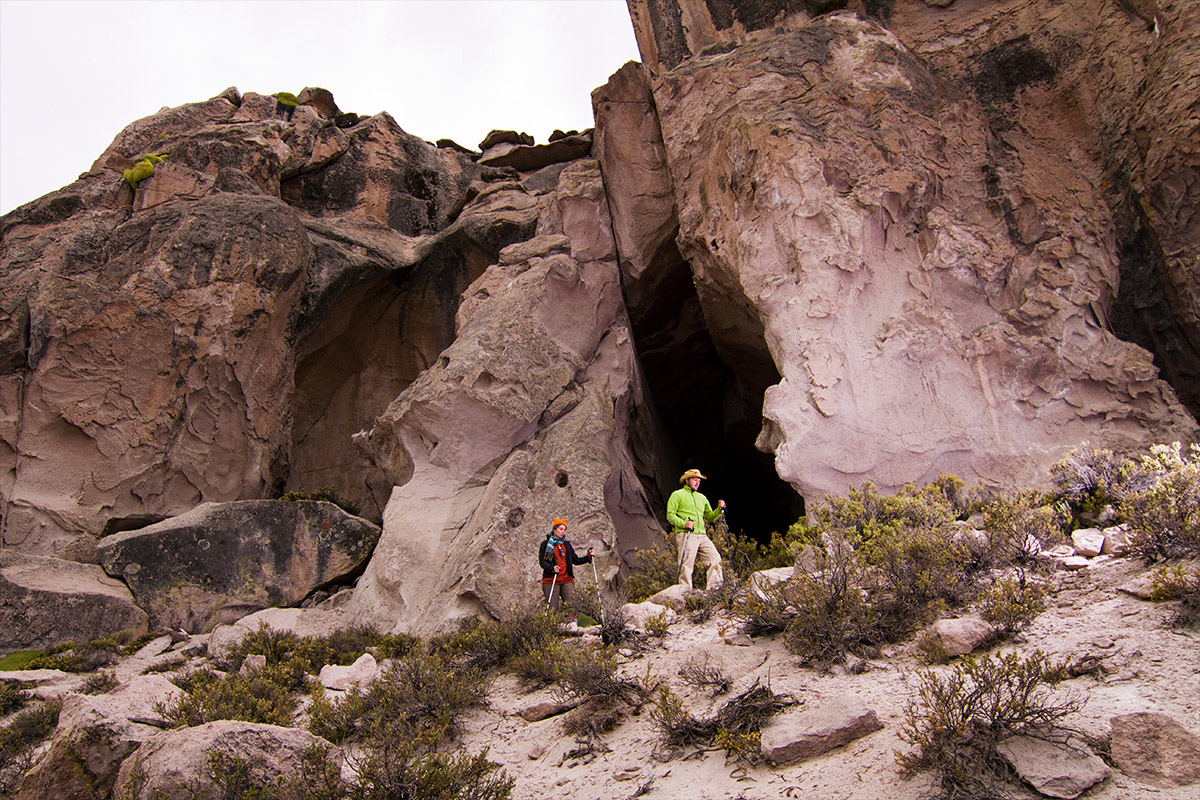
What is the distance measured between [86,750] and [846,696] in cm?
434

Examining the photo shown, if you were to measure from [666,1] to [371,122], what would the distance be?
740cm

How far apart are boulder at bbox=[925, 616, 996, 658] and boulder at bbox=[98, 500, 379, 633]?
31.1ft

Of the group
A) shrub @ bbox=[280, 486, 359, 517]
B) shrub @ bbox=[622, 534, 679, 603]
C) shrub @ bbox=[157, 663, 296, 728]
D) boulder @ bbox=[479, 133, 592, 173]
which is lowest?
shrub @ bbox=[622, 534, 679, 603]

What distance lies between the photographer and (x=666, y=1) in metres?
16.1

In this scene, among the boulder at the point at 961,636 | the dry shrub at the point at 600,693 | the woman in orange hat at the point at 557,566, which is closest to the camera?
the boulder at the point at 961,636

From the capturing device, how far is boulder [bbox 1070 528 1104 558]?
5773mm

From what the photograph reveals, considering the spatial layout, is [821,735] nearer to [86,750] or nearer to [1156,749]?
[1156,749]

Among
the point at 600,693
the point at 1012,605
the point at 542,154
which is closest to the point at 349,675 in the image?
the point at 600,693

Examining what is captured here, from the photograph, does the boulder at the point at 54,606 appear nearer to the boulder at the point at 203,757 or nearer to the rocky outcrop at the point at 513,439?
the rocky outcrop at the point at 513,439

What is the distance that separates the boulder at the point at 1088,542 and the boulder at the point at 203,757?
5.37 m

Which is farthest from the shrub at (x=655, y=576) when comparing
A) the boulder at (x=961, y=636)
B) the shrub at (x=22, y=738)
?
the shrub at (x=22, y=738)

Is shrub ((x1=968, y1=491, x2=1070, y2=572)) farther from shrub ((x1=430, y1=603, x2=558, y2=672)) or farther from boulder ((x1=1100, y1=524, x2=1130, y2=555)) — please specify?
shrub ((x1=430, y1=603, x2=558, y2=672))

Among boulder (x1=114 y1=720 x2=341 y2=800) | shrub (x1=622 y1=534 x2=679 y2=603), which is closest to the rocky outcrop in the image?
shrub (x1=622 y1=534 x2=679 y2=603)

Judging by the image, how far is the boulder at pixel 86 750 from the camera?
4273 mm
